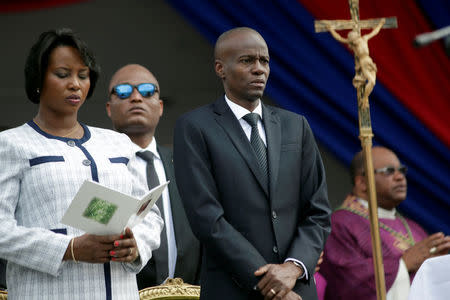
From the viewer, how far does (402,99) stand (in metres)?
5.27

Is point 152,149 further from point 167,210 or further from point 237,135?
point 237,135

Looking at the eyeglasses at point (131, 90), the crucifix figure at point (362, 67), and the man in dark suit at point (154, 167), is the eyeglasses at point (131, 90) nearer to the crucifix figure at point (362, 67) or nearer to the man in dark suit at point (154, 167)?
the man in dark suit at point (154, 167)

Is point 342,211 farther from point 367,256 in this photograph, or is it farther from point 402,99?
point 402,99

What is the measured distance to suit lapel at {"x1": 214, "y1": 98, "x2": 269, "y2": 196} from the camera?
3.10 metres

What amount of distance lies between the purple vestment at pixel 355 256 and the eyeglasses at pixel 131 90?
1.55 m

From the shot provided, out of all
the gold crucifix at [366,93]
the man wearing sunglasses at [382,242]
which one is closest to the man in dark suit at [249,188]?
the gold crucifix at [366,93]

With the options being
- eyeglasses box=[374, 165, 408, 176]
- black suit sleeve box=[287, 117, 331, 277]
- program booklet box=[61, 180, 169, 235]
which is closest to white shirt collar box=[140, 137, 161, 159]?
black suit sleeve box=[287, 117, 331, 277]

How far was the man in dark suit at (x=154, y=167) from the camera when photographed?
12.8 feet

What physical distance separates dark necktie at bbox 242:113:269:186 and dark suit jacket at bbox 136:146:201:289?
3.11ft

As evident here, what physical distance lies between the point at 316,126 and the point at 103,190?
110 inches

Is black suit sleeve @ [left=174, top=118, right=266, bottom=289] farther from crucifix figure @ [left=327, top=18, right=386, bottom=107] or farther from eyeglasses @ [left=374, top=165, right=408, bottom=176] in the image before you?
eyeglasses @ [left=374, top=165, right=408, bottom=176]

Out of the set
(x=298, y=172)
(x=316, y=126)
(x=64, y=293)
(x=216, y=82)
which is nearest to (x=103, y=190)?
(x=64, y=293)

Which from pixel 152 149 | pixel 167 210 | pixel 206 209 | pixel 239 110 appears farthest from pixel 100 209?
pixel 152 149

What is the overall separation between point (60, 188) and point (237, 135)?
716 millimetres
